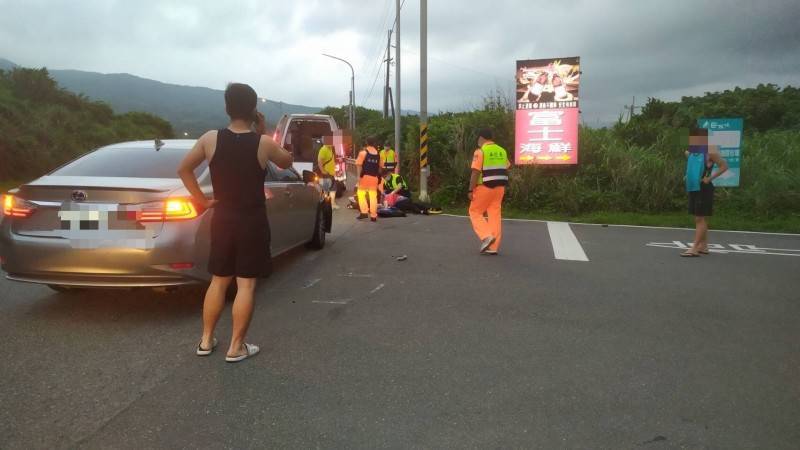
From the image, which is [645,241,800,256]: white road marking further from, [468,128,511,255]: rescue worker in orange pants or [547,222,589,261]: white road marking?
[468,128,511,255]: rescue worker in orange pants

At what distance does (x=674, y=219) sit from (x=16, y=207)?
12054mm

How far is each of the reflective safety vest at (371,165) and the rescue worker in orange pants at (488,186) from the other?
12.6 ft

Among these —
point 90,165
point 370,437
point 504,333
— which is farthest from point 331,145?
point 370,437

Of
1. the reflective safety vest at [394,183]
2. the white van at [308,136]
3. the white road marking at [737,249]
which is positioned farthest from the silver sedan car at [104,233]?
the white van at [308,136]

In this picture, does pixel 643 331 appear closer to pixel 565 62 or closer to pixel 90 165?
pixel 90 165

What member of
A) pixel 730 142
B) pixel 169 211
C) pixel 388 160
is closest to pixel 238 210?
pixel 169 211

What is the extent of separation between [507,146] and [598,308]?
12.0 metres

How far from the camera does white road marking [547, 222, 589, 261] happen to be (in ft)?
26.1

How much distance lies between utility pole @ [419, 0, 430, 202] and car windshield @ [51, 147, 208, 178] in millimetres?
10741

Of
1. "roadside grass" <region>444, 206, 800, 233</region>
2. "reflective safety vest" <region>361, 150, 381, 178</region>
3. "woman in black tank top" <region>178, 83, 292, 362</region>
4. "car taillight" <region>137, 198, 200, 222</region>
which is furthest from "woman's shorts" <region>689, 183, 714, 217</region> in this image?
"car taillight" <region>137, 198, 200, 222</region>

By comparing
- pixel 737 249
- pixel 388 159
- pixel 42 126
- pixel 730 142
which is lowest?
pixel 737 249

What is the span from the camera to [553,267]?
7129 mm

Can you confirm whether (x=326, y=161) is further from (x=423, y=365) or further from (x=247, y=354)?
(x=423, y=365)

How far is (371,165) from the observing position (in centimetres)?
1164
